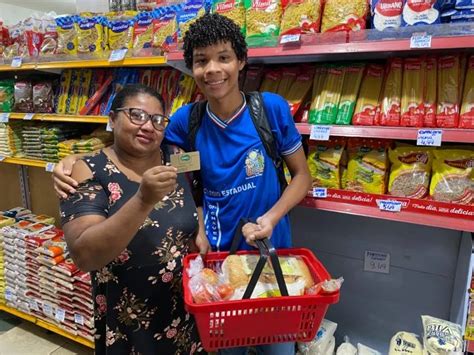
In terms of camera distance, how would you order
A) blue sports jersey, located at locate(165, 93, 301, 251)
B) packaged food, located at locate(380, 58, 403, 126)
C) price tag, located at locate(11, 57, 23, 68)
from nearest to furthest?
blue sports jersey, located at locate(165, 93, 301, 251) < packaged food, located at locate(380, 58, 403, 126) < price tag, located at locate(11, 57, 23, 68)

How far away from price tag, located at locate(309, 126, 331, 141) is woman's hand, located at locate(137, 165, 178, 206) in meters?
0.86

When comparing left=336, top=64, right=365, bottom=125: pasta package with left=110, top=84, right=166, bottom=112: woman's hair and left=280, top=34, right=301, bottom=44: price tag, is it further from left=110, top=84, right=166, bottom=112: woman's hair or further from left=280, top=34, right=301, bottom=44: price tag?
left=110, top=84, right=166, bottom=112: woman's hair

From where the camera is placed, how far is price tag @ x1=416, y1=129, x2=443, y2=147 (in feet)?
4.53

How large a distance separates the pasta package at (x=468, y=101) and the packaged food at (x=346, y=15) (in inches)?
18.5

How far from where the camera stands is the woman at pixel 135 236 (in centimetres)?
111

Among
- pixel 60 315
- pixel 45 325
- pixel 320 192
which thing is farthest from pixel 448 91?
pixel 45 325

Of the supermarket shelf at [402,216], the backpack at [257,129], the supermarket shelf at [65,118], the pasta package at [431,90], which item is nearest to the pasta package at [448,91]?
the pasta package at [431,90]

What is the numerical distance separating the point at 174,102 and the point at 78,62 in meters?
0.68

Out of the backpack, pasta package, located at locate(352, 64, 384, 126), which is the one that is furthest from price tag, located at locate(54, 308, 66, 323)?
pasta package, located at locate(352, 64, 384, 126)

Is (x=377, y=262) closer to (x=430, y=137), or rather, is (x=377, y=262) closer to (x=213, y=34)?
(x=430, y=137)

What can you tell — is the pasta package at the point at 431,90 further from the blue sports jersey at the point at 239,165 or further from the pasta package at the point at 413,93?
the blue sports jersey at the point at 239,165

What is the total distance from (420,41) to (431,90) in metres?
0.29

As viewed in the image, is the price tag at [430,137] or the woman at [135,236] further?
the price tag at [430,137]

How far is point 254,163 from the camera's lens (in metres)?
1.31
